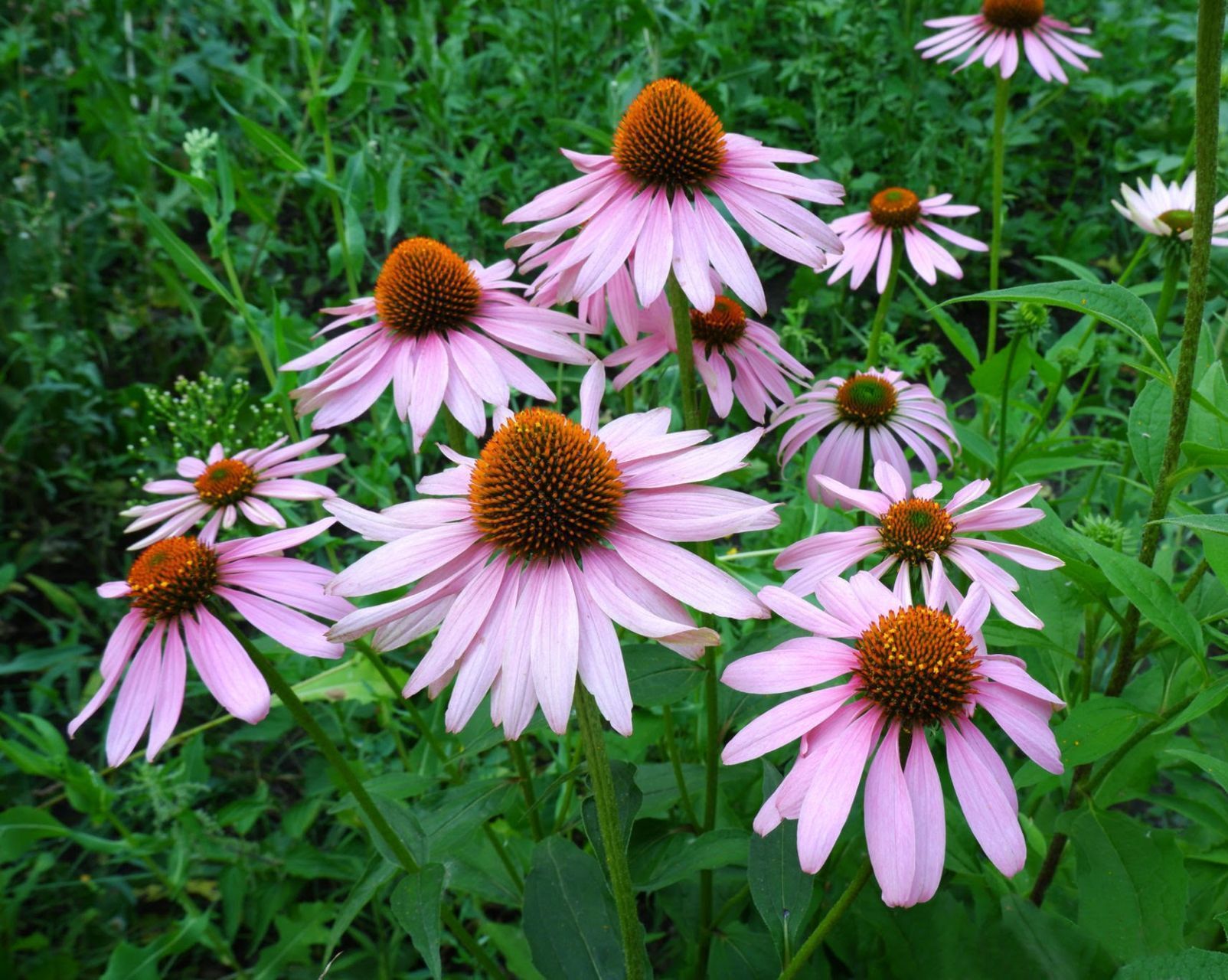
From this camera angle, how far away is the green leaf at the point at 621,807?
92 cm

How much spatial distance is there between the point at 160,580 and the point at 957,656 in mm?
842

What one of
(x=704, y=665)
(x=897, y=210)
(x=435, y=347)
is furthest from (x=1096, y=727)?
(x=897, y=210)

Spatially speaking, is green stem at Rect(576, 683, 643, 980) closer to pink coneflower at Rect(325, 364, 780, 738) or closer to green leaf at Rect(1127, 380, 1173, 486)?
pink coneflower at Rect(325, 364, 780, 738)

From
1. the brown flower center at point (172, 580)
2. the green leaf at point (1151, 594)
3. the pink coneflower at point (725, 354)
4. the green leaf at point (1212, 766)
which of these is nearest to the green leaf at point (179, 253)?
the brown flower center at point (172, 580)

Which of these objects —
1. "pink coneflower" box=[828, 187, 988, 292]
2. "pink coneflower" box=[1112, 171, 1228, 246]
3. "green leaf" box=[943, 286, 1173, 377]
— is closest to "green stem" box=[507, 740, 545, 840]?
"green leaf" box=[943, 286, 1173, 377]

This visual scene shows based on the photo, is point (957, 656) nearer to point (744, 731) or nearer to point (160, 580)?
point (744, 731)

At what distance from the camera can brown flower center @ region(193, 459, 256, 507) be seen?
126 centimetres

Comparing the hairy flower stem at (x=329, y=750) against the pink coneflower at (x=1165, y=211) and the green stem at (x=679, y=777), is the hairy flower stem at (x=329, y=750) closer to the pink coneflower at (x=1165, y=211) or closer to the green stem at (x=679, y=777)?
the green stem at (x=679, y=777)

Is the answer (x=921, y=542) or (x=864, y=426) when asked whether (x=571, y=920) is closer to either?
(x=921, y=542)

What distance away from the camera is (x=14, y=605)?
2.48 m

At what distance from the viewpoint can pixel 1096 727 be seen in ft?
3.12

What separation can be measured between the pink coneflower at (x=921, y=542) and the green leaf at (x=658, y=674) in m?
0.16

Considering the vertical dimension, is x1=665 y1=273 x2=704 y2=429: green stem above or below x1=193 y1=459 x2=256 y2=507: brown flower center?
above

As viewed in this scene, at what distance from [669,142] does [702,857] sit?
33.0 inches
